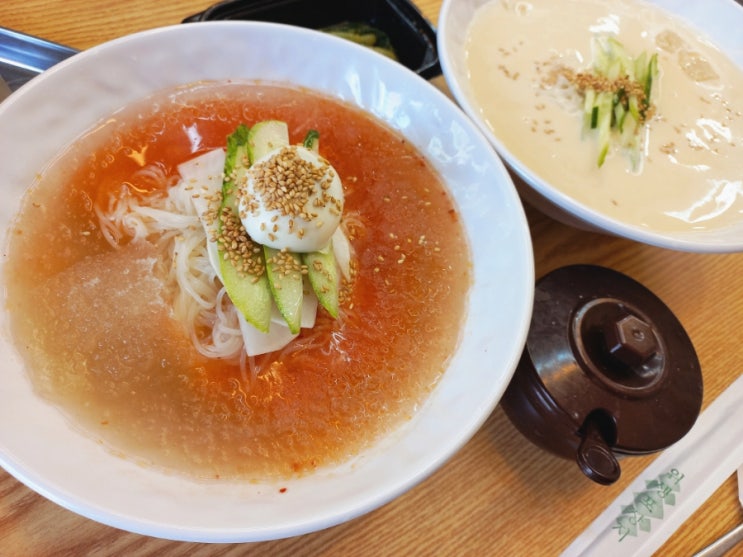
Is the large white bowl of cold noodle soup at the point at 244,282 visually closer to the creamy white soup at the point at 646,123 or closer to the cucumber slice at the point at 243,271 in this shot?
the cucumber slice at the point at 243,271

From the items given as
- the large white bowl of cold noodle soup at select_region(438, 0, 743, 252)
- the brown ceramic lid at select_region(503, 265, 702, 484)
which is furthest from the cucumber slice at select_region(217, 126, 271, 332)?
the large white bowl of cold noodle soup at select_region(438, 0, 743, 252)

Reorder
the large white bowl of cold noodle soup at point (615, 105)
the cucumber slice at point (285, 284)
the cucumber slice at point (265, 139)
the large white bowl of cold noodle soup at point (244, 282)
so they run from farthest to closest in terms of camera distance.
Answer: the large white bowl of cold noodle soup at point (615, 105) → the cucumber slice at point (265, 139) → the cucumber slice at point (285, 284) → the large white bowl of cold noodle soup at point (244, 282)

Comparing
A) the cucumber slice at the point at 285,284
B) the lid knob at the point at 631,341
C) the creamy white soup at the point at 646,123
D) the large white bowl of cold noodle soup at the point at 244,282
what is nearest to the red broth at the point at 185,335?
the large white bowl of cold noodle soup at the point at 244,282

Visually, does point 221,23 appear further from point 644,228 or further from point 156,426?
point 644,228

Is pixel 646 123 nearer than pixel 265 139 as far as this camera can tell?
No

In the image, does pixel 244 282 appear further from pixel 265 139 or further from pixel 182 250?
pixel 265 139

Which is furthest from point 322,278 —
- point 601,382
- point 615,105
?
point 615,105

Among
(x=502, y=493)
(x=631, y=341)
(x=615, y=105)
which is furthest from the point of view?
(x=615, y=105)
